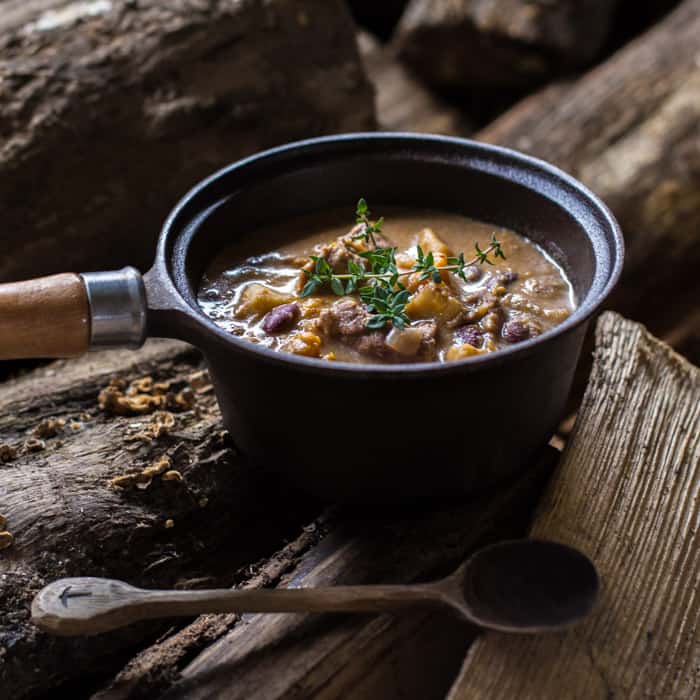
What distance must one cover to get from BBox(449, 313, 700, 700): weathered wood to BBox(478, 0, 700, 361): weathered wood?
3.46ft

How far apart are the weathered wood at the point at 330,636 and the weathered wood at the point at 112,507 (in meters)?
0.14

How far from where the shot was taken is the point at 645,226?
3.68 metres

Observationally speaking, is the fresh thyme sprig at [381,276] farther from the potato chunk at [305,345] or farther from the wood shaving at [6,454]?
the wood shaving at [6,454]

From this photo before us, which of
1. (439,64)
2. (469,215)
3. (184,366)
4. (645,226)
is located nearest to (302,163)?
(469,215)

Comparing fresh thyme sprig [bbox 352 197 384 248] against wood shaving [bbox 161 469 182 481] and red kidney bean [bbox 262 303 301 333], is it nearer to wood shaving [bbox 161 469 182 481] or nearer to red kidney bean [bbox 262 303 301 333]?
red kidney bean [bbox 262 303 301 333]

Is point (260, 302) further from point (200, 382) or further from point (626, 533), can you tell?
point (626, 533)

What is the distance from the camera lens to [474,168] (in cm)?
260

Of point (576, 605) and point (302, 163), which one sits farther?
point (302, 163)

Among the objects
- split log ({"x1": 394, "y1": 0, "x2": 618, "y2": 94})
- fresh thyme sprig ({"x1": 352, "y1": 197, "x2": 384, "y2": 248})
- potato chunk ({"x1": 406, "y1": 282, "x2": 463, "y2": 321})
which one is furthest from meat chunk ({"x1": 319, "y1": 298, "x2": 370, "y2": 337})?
split log ({"x1": 394, "y1": 0, "x2": 618, "y2": 94})

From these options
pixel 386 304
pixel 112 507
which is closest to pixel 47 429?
pixel 112 507

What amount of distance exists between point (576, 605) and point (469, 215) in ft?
3.87

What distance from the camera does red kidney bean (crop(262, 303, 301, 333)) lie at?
7.36 ft

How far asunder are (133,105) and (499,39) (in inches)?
77.7

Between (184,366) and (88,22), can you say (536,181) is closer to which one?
(184,366)
